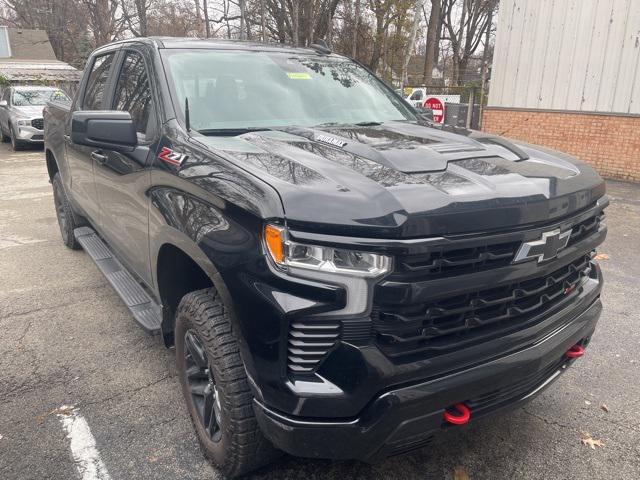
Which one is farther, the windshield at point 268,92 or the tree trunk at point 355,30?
the tree trunk at point 355,30

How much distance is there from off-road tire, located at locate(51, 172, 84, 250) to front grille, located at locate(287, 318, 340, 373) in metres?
4.20

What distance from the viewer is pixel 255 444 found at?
218 centimetres

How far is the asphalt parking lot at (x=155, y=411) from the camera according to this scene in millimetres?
2539

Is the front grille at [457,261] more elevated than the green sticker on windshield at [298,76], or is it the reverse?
the green sticker on windshield at [298,76]

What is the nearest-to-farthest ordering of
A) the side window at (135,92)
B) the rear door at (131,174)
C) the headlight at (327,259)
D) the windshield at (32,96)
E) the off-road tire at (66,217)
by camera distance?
the headlight at (327,259) → the rear door at (131,174) → the side window at (135,92) → the off-road tire at (66,217) → the windshield at (32,96)

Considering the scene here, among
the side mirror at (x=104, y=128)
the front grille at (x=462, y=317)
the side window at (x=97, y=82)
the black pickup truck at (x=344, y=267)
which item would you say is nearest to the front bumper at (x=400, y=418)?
the black pickup truck at (x=344, y=267)

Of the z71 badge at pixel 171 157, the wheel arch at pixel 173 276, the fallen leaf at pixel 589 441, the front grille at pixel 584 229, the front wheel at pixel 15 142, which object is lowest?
the front wheel at pixel 15 142

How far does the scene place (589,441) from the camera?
9.00ft

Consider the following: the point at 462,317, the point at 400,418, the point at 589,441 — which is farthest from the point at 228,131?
the point at 589,441

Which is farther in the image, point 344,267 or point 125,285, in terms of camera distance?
point 125,285

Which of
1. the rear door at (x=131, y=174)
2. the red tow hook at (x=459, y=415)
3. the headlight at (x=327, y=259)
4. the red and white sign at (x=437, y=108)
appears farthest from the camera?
the red and white sign at (x=437, y=108)

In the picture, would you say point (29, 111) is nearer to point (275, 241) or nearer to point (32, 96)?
point (32, 96)

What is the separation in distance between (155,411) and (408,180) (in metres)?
1.96

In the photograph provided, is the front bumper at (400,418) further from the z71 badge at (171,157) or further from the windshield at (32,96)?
the windshield at (32,96)
